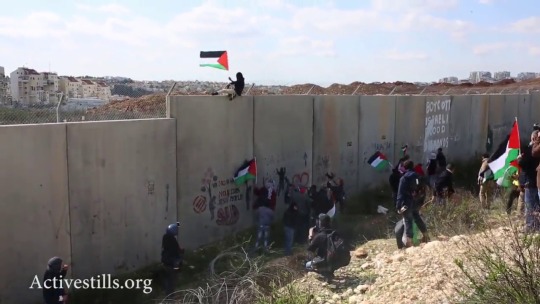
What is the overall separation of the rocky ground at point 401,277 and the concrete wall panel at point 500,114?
14.9m

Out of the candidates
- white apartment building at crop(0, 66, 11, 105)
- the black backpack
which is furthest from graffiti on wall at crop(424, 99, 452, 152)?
white apartment building at crop(0, 66, 11, 105)

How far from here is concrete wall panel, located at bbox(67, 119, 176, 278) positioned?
7.98 m

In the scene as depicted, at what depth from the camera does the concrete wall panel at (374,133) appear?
14.6 meters

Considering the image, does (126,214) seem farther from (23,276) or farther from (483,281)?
(483,281)

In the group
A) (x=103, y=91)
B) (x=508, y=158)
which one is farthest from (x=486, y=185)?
(x=103, y=91)

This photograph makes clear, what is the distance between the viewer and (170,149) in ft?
30.8

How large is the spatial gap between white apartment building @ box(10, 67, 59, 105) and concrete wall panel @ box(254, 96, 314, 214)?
173 inches

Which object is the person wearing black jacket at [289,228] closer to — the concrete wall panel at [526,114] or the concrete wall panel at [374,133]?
the concrete wall panel at [374,133]

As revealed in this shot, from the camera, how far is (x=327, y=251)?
24.1 feet

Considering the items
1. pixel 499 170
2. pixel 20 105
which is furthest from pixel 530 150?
pixel 20 105

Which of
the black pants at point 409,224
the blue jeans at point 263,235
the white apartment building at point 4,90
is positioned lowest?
the blue jeans at point 263,235

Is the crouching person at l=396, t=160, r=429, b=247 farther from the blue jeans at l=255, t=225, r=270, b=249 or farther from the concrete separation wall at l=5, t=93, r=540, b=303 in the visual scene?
the concrete separation wall at l=5, t=93, r=540, b=303

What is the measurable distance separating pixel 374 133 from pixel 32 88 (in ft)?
→ 31.2

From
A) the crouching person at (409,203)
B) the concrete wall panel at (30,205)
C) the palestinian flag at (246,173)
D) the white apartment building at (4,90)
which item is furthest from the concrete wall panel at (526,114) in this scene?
the white apartment building at (4,90)
